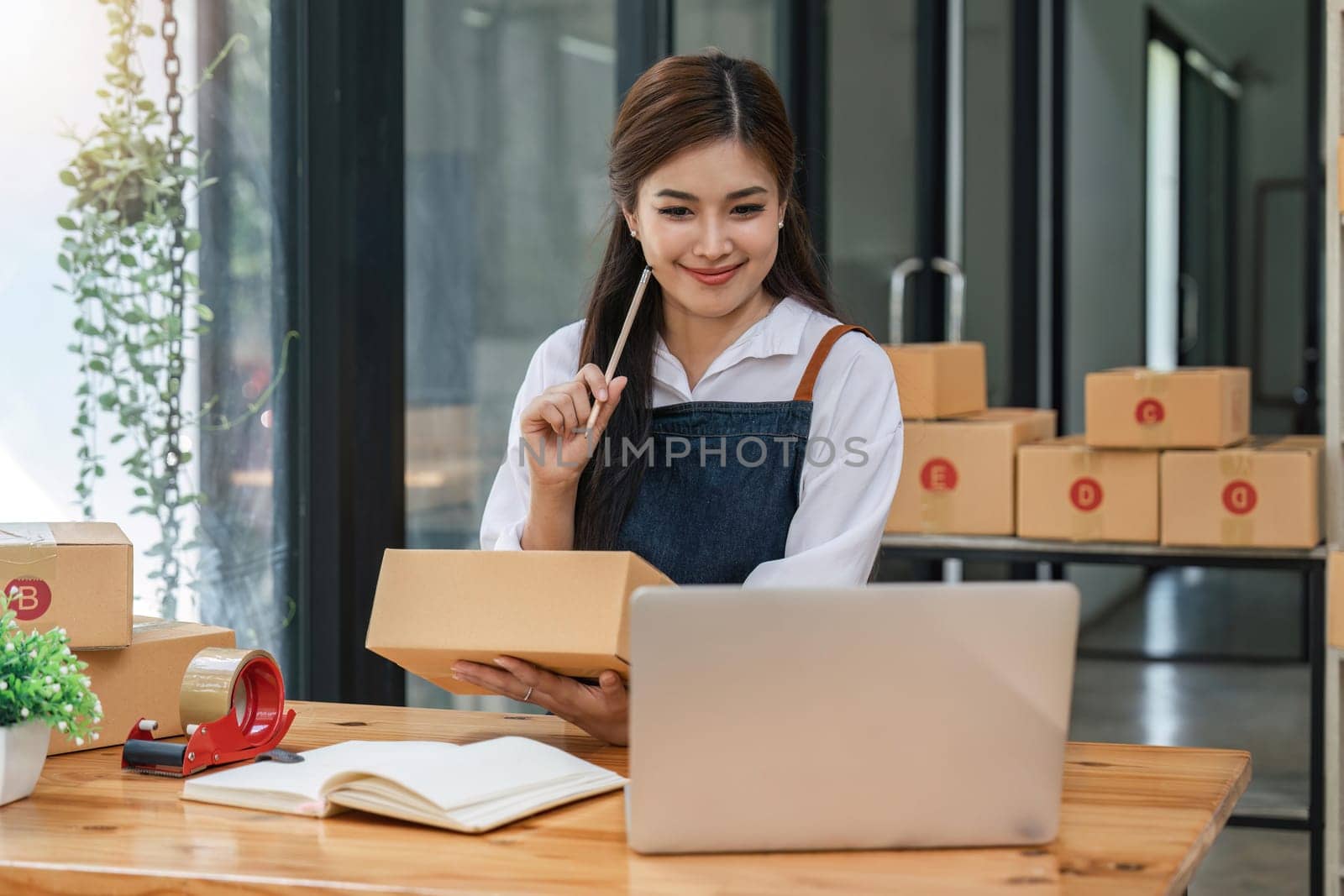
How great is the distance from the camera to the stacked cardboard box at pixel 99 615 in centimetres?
150

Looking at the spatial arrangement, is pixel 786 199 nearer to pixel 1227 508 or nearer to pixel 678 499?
pixel 678 499

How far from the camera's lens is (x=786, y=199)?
1.86 meters

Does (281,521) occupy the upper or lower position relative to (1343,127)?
lower

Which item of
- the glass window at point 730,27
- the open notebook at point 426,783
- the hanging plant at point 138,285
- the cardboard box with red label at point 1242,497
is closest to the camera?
the open notebook at point 426,783

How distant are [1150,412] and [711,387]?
1845mm

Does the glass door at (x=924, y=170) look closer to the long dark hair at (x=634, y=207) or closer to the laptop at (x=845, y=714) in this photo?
the long dark hair at (x=634, y=207)

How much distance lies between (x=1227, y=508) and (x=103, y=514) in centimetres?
234

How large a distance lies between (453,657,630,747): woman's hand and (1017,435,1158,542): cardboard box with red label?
2.22m

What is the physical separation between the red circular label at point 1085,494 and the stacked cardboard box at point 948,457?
154mm

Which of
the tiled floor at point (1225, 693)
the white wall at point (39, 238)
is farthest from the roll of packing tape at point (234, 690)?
the tiled floor at point (1225, 693)

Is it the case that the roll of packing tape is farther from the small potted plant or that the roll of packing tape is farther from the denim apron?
the denim apron

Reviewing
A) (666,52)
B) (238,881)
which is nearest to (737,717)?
(238,881)

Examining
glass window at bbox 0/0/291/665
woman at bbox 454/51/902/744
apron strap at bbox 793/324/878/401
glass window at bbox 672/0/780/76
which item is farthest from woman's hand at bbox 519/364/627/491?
glass window at bbox 672/0/780/76

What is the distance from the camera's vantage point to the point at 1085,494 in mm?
3512
